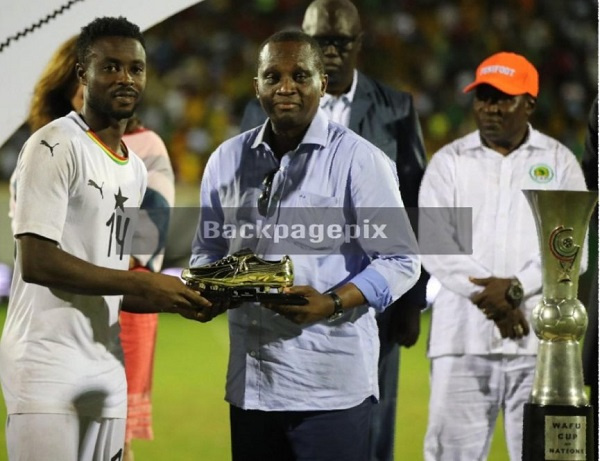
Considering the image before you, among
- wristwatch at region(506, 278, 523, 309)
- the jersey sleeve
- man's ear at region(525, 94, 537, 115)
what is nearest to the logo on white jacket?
man's ear at region(525, 94, 537, 115)

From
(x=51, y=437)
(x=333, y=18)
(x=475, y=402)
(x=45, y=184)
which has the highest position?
(x=333, y=18)

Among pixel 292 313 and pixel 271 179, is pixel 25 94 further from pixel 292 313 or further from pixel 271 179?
pixel 292 313

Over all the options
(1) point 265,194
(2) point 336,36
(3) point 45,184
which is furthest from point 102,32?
(2) point 336,36

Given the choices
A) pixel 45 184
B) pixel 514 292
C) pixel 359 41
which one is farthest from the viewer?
pixel 359 41

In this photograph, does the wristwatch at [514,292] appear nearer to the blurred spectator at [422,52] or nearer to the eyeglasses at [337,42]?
the blurred spectator at [422,52]

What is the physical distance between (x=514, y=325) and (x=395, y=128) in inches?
26.0

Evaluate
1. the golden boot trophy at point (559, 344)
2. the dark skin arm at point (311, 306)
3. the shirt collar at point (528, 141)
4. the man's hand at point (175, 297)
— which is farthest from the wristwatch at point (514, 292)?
the man's hand at point (175, 297)

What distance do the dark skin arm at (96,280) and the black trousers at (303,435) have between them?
0.28 metres

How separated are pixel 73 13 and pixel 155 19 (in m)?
0.24

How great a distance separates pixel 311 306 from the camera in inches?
95.3

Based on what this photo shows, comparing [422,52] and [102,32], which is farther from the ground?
[422,52]

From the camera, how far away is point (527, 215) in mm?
3193

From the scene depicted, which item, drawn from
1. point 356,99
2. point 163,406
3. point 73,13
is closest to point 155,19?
point 73,13

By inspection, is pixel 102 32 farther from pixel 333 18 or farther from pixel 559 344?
pixel 559 344
